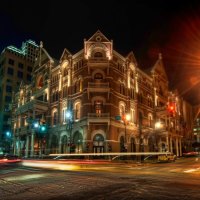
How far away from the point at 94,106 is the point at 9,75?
45.2 metres

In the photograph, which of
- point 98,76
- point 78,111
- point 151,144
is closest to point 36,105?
point 78,111

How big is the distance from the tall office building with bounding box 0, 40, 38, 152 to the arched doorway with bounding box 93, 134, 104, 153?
1440 inches

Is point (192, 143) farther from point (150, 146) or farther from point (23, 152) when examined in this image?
point (23, 152)

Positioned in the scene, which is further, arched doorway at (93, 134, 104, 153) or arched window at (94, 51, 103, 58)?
arched window at (94, 51, 103, 58)

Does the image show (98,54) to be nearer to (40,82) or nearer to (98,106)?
(98,106)

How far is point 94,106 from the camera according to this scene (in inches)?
1447

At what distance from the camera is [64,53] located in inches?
1726

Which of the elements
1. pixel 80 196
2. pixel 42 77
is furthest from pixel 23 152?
pixel 80 196

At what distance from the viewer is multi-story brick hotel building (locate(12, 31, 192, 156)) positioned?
35.6 meters

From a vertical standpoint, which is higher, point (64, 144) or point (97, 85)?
point (97, 85)

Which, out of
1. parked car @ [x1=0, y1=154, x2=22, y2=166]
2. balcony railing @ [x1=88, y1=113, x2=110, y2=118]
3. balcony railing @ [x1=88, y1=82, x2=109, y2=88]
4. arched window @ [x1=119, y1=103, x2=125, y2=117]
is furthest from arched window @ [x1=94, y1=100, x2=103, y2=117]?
parked car @ [x1=0, y1=154, x2=22, y2=166]

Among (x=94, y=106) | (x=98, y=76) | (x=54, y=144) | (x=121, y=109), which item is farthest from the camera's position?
(x=54, y=144)

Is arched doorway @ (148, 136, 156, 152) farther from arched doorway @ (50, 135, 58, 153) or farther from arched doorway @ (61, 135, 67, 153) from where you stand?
arched doorway @ (50, 135, 58, 153)

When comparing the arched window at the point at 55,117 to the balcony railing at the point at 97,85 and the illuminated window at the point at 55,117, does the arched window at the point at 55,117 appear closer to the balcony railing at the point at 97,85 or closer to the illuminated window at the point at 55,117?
the illuminated window at the point at 55,117
